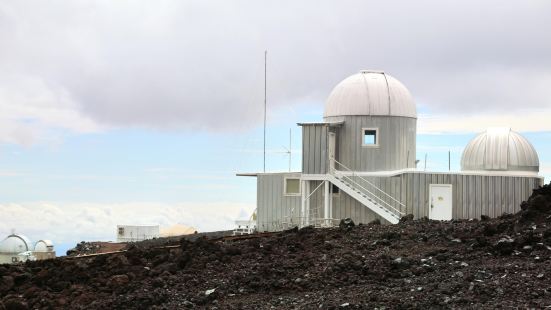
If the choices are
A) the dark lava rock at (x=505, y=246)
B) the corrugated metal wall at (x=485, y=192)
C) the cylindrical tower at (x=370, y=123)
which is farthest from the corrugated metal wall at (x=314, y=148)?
the dark lava rock at (x=505, y=246)

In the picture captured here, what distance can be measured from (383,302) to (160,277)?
5.65 m

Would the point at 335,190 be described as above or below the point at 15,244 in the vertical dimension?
above

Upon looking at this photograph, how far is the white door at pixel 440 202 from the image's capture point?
31125 mm

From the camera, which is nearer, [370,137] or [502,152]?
[502,152]

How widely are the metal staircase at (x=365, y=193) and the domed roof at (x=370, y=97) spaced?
7.55 ft

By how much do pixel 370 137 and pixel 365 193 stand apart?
2541 millimetres

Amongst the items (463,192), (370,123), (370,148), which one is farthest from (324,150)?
(463,192)

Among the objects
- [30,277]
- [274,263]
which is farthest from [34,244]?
[274,263]

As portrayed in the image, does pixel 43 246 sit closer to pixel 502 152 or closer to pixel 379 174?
pixel 379 174

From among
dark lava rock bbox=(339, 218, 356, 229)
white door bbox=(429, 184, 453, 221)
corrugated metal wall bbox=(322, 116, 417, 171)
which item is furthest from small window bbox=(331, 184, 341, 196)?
dark lava rock bbox=(339, 218, 356, 229)

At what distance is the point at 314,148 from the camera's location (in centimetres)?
3309

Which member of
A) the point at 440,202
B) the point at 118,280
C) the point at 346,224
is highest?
the point at 440,202

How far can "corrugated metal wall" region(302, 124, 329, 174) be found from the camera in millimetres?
32938

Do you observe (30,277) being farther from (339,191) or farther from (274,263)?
(339,191)
